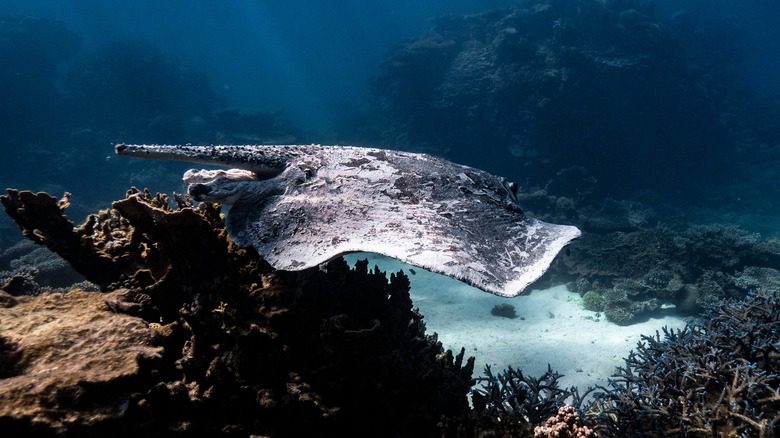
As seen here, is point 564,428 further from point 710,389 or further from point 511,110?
point 511,110

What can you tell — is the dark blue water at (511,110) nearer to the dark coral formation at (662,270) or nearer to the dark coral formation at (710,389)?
the dark coral formation at (662,270)

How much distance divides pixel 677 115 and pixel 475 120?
13.3m

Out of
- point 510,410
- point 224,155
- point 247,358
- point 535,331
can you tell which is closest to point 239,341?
point 247,358

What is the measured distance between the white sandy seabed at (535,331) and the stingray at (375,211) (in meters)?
3.01

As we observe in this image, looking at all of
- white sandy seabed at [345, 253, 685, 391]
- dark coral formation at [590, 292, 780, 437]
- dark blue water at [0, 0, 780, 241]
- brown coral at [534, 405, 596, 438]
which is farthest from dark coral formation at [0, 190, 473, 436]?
dark blue water at [0, 0, 780, 241]

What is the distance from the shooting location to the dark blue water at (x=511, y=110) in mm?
21969

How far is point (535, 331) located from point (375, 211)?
688 cm

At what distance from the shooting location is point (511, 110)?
23.0 meters

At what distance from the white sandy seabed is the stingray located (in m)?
3.01

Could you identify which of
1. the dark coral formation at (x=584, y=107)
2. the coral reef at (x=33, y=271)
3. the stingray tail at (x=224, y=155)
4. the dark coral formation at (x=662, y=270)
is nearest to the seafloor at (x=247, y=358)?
the coral reef at (x=33, y=271)

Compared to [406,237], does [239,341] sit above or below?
below

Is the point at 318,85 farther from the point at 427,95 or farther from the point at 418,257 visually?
the point at 418,257

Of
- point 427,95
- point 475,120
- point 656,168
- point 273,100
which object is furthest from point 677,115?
point 273,100

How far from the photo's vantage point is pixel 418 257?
229 cm
